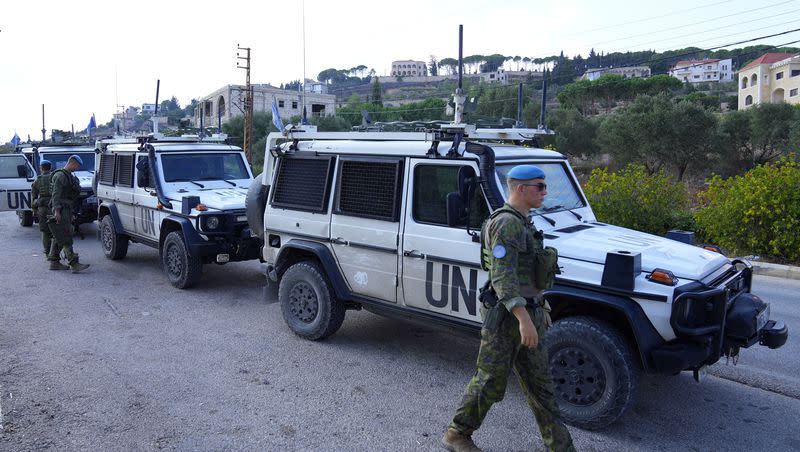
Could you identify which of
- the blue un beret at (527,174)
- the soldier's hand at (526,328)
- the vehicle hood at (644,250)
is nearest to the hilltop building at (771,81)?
the vehicle hood at (644,250)

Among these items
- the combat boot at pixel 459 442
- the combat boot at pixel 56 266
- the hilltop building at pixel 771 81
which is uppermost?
the hilltop building at pixel 771 81

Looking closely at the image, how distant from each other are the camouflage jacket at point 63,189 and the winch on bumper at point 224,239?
289cm

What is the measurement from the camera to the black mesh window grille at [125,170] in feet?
34.0

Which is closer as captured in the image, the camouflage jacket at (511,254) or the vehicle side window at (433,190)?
the camouflage jacket at (511,254)

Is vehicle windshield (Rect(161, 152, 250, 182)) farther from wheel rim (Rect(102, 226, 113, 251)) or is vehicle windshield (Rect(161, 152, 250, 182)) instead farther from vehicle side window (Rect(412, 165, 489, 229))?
vehicle side window (Rect(412, 165, 489, 229))

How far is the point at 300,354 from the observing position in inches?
235

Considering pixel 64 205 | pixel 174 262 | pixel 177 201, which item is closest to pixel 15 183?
pixel 64 205

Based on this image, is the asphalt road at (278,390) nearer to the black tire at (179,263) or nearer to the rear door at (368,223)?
the rear door at (368,223)

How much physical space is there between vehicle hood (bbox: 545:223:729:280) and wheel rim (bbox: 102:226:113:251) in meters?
8.84

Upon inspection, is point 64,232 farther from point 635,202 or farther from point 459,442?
point 635,202

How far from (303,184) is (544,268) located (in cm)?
324

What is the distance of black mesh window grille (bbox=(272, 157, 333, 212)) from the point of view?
6.04m

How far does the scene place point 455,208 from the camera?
459 centimetres

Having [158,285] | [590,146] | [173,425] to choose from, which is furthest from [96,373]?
[590,146]
